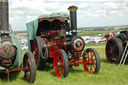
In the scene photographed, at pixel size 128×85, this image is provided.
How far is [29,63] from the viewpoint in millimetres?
4672

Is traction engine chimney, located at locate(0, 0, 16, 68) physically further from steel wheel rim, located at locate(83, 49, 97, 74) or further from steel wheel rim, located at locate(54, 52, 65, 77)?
steel wheel rim, located at locate(83, 49, 97, 74)

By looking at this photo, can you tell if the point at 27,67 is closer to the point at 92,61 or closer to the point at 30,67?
the point at 30,67

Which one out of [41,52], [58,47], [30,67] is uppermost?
[58,47]

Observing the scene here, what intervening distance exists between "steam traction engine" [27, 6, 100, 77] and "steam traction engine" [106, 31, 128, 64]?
1475 mm

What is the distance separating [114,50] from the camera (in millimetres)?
8273

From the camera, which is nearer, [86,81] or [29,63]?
[29,63]

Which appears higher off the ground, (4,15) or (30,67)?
(4,15)

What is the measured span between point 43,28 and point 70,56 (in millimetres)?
2529

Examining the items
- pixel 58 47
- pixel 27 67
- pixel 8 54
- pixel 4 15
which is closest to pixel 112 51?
pixel 58 47

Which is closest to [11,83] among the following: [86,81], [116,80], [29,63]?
[29,63]

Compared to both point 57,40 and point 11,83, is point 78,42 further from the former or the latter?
point 11,83

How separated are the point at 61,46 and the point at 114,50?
303cm

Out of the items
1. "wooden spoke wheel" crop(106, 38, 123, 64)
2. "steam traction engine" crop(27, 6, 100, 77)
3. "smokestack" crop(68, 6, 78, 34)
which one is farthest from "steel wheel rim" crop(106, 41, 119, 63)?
"smokestack" crop(68, 6, 78, 34)

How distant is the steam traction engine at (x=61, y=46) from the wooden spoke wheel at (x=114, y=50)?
4.84 feet
